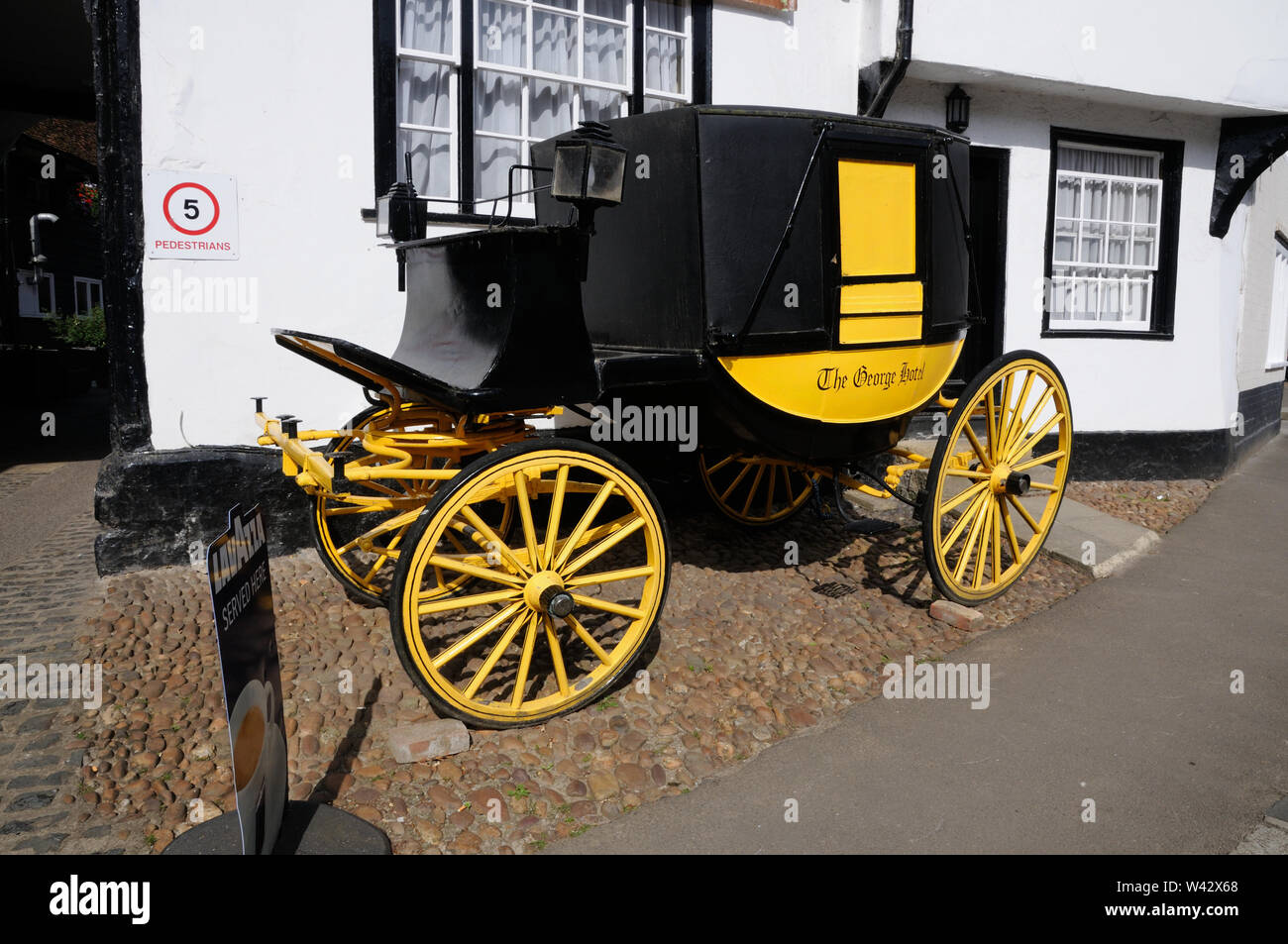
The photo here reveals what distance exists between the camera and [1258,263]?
10672 millimetres

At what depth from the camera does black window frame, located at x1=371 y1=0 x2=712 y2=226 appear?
5.92m

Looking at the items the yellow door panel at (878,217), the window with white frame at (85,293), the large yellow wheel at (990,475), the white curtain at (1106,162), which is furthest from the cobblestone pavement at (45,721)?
the window with white frame at (85,293)

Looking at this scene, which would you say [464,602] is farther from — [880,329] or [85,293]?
[85,293]

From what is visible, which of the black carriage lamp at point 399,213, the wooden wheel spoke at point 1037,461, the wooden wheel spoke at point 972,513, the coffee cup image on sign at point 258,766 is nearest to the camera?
the coffee cup image on sign at point 258,766

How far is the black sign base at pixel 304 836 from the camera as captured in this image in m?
2.87

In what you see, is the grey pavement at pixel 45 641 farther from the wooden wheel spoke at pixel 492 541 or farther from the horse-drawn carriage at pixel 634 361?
the wooden wheel spoke at pixel 492 541

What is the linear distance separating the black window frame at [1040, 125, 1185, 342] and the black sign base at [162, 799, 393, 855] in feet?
25.3

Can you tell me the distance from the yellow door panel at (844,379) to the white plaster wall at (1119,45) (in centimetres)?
378

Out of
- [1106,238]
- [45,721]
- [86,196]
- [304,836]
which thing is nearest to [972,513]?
[304,836]

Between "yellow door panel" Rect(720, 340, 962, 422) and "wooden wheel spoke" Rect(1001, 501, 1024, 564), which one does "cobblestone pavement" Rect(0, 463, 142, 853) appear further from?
"wooden wheel spoke" Rect(1001, 501, 1024, 564)

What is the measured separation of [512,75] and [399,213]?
2.26 meters

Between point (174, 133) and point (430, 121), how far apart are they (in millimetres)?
Result: 1555

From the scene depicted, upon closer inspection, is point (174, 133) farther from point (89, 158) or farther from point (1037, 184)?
point (89, 158)
